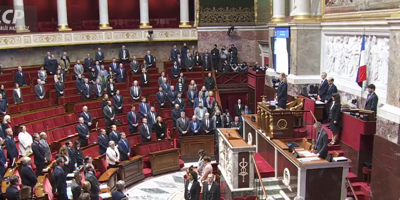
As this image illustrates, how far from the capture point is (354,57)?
1155 centimetres

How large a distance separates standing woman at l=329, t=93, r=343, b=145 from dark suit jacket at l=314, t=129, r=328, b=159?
5.43 feet

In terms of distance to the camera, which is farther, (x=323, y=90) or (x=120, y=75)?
(x=120, y=75)

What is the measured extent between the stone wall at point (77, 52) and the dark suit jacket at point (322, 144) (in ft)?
41.8

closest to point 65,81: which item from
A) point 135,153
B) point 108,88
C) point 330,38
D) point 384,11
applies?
point 108,88

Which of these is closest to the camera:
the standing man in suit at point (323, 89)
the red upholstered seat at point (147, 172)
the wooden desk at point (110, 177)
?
the wooden desk at point (110, 177)

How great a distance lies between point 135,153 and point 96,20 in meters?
11.3

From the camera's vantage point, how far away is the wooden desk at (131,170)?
37.0 ft

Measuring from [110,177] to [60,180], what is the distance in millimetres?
2188

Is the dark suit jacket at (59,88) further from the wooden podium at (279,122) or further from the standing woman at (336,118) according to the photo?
the standing woman at (336,118)

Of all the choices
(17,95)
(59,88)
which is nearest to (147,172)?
(59,88)

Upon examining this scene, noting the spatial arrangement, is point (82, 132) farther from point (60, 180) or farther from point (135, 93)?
point (60, 180)

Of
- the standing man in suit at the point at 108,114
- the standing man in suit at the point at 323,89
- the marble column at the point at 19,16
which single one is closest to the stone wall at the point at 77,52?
the marble column at the point at 19,16

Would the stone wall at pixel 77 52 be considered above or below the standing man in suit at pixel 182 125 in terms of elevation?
above

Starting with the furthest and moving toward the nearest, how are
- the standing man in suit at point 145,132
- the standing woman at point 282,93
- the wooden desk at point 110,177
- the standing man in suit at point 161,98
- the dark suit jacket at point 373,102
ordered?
the standing man in suit at point 161,98, the standing man in suit at point 145,132, the standing woman at point 282,93, the wooden desk at point 110,177, the dark suit jacket at point 373,102
